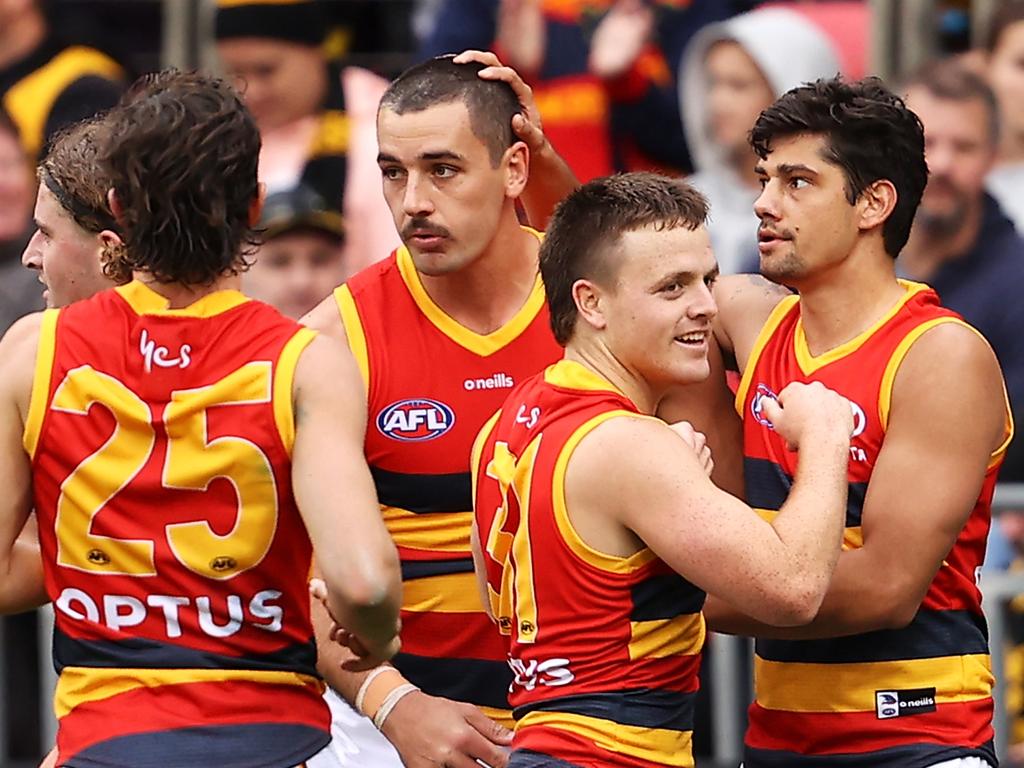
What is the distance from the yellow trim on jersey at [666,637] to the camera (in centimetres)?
389

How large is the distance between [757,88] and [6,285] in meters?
3.12

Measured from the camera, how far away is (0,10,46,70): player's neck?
8.38 meters

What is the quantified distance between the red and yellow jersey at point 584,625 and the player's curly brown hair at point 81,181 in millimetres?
986

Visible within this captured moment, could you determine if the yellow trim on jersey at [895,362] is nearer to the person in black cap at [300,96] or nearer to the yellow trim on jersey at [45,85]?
the person in black cap at [300,96]

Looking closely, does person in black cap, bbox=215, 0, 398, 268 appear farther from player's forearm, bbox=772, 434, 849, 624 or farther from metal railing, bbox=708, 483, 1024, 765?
player's forearm, bbox=772, 434, 849, 624

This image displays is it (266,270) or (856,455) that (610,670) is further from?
(266,270)

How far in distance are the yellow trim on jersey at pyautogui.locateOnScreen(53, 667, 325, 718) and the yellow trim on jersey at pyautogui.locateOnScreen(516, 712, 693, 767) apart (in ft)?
1.61

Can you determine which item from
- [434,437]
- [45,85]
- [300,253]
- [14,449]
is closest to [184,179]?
[14,449]

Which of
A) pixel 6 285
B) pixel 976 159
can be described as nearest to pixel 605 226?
pixel 976 159

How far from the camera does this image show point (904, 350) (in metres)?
4.34

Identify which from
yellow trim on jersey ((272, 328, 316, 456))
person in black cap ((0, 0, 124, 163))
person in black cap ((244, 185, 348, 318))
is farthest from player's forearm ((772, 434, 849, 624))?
person in black cap ((0, 0, 124, 163))

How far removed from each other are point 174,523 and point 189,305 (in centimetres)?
42

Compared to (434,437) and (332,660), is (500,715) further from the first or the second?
(434,437)

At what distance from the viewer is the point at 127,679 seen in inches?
151
